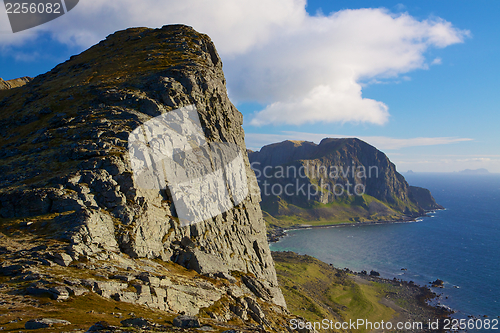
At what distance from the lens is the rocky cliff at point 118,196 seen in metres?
30.7

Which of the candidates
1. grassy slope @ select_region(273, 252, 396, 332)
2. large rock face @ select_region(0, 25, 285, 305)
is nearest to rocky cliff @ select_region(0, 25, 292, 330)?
large rock face @ select_region(0, 25, 285, 305)

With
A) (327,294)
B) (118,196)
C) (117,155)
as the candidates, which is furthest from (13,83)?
(327,294)

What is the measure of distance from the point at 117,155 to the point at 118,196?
7645mm

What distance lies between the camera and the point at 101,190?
38.6 m

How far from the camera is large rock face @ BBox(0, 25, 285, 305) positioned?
3536 cm

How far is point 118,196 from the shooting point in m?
39.4

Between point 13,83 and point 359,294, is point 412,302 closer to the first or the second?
point 359,294

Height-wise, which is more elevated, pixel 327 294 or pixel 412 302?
pixel 327 294

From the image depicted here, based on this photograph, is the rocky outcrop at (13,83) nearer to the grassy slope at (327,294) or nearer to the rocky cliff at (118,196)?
the rocky cliff at (118,196)

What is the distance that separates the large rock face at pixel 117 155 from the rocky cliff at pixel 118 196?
0.21m

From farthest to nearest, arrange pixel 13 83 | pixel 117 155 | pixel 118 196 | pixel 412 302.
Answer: pixel 412 302 → pixel 13 83 → pixel 117 155 → pixel 118 196

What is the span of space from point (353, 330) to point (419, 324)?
3033cm

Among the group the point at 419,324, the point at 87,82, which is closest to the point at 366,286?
the point at 419,324

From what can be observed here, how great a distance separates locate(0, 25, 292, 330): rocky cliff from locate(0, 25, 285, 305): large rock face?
21cm
